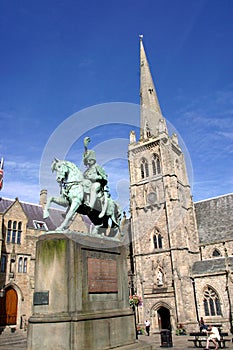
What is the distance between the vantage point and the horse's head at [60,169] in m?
10.4

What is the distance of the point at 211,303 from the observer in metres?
34.6

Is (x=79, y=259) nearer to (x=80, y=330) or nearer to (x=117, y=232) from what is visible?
(x=80, y=330)

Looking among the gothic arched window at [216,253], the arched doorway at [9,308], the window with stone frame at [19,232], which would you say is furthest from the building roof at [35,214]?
the gothic arched window at [216,253]

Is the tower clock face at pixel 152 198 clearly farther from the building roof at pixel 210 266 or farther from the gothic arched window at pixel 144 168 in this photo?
the building roof at pixel 210 266

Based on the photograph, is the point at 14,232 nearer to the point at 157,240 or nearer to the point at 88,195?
the point at 157,240

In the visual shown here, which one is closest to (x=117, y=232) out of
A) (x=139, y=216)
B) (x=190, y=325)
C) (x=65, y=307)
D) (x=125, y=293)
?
(x=125, y=293)

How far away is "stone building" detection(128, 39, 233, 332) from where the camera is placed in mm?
35188

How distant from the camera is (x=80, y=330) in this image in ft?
26.4

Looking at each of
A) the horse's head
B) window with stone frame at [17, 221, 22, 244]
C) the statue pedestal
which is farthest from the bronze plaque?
window with stone frame at [17, 221, 22, 244]

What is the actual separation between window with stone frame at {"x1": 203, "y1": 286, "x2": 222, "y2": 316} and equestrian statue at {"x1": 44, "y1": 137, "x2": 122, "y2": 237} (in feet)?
91.1

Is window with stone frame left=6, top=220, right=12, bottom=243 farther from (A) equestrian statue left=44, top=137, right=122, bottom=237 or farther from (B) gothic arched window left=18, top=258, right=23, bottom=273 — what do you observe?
(A) equestrian statue left=44, top=137, right=122, bottom=237

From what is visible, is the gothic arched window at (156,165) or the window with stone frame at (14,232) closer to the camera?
the window with stone frame at (14,232)

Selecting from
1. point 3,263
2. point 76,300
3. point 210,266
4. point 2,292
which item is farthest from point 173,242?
point 76,300

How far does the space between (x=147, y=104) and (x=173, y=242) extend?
26860mm
